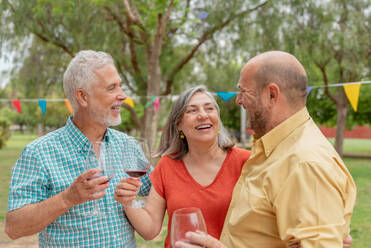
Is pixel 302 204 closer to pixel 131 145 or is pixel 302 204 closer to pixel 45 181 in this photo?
pixel 131 145

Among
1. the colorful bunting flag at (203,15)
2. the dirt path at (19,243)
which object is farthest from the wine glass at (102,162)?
the colorful bunting flag at (203,15)

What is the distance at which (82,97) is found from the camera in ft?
7.15

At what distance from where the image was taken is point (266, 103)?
164cm

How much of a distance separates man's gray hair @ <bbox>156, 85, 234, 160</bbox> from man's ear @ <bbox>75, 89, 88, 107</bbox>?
75 centimetres

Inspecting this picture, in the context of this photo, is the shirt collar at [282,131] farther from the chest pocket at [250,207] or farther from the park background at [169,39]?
the park background at [169,39]

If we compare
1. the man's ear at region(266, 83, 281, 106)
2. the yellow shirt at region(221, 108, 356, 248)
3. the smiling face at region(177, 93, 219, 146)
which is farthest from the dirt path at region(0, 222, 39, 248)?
the man's ear at region(266, 83, 281, 106)

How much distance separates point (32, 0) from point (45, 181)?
10966 millimetres

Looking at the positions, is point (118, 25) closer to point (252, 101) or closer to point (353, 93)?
point (353, 93)

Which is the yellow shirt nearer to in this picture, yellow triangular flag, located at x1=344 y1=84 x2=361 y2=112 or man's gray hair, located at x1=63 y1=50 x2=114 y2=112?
man's gray hair, located at x1=63 y1=50 x2=114 y2=112

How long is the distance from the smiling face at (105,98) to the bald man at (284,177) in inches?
33.0

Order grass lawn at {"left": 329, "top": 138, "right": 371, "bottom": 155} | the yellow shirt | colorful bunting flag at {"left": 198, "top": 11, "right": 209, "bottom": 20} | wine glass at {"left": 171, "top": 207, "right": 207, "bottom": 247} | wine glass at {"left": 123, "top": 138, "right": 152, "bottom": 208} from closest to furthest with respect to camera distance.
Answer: the yellow shirt < wine glass at {"left": 171, "top": 207, "right": 207, "bottom": 247} < wine glass at {"left": 123, "top": 138, "right": 152, "bottom": 208} < colorful bunting flag at {"left": 198, "top": 11, "right": 209, "bottom": 20} < grass lawn at {"left": 329, "top": 138, "right": 371, "bottom": 155}

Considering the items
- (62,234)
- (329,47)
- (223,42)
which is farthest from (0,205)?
(329,47)

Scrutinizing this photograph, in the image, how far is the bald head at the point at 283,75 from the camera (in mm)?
1590

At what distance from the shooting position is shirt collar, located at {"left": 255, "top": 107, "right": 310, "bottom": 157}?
160cm
